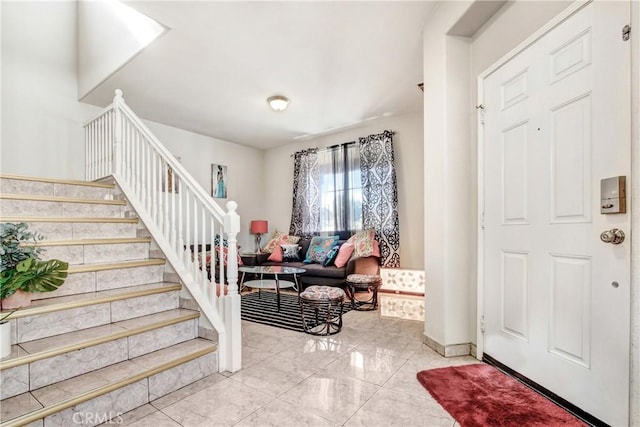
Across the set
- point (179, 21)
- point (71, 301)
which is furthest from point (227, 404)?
point (179, 21)

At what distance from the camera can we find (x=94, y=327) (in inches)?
75.7

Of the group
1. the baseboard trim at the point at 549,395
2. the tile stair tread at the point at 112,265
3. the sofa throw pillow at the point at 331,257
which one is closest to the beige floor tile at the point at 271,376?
the tile stair tread at the point at 112,265

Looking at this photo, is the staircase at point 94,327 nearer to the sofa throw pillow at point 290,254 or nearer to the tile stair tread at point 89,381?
the tile stair tread at point 89,381

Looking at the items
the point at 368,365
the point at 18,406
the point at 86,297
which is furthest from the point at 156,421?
the point at 368,365

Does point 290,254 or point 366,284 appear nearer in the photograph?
point 366,284

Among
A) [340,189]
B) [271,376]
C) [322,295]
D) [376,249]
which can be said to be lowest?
[271,376]

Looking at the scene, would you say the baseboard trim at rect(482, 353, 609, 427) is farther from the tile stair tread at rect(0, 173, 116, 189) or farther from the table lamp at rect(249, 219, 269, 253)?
the table lamp at rect(249, 219, 269, 253)

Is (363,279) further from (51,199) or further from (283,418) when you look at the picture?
(51,199)

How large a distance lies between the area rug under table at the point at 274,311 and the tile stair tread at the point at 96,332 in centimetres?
118

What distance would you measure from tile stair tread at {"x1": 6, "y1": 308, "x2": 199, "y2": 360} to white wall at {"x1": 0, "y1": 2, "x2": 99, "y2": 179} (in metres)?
3.16

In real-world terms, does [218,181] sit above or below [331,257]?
above

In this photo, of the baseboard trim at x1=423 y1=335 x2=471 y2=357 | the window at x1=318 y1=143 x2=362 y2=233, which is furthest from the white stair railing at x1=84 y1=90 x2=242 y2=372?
the window at x1=318 y1=143 x2=362 y2=233

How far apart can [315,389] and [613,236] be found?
1.76 m

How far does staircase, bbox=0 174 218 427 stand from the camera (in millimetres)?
1466
